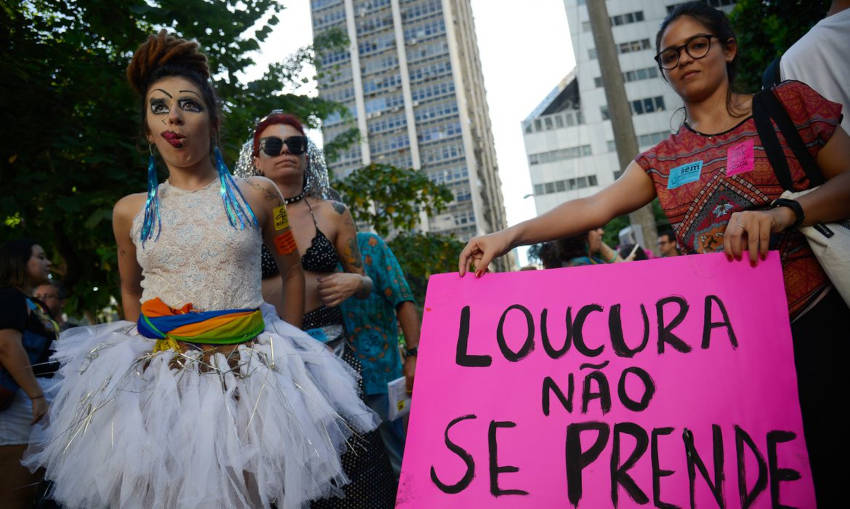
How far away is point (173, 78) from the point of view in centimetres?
227

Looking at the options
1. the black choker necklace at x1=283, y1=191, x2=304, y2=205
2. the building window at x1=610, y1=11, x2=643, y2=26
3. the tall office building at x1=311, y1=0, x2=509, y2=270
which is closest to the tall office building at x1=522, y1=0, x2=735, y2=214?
the building window at x1=610, y1=11, x2=643, y2=26

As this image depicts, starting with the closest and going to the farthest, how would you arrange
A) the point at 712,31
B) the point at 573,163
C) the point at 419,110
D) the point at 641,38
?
the point at 712,31, the point at 641,38, the point at 573,163, the point at 419,110

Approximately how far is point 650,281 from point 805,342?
0.43 meters

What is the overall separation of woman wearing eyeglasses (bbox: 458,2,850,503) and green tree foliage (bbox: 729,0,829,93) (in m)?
9.22

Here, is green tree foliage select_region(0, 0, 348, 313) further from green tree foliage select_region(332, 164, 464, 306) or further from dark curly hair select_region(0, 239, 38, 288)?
green tree foliage select_region(332, 164, 464, 306)

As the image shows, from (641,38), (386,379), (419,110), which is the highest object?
(419,110)

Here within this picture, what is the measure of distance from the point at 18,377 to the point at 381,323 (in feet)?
6.96

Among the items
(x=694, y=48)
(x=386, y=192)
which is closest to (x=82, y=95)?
(x=386, y=192)

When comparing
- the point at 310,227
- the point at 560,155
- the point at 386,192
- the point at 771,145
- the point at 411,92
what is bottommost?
the point at 771,145

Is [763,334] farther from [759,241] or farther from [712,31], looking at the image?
[712,31]

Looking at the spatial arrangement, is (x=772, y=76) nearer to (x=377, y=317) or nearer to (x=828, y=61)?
(x=828, y=61)

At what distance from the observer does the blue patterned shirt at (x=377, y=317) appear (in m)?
3.33

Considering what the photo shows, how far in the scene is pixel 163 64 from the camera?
2.32m

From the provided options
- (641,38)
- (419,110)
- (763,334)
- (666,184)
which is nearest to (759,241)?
(763,334)
